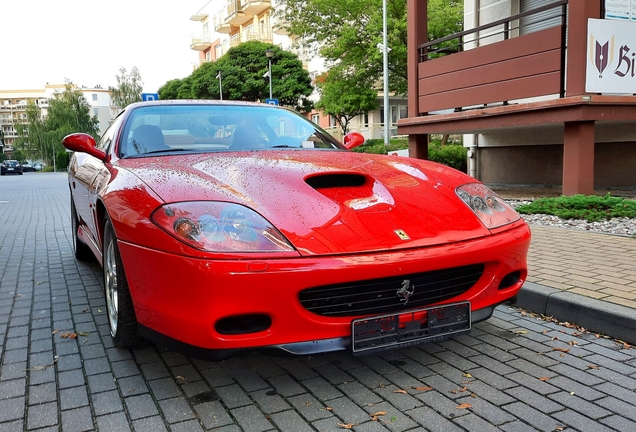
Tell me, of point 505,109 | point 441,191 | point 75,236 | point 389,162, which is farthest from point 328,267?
point 505,109

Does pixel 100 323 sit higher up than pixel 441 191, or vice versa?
pixel 441 191

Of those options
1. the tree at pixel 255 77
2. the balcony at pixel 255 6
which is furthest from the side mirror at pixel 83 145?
the balcony at pixel 255 6

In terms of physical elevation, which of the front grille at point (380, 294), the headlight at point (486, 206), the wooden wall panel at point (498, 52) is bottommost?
the front grille at point (380, 294)

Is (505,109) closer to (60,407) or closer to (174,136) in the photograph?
(174,136)

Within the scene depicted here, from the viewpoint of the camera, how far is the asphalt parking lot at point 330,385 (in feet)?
7.54

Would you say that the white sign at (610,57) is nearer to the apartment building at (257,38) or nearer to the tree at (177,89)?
the apartment building at (257,38)

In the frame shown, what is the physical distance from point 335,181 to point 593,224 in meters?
4.83

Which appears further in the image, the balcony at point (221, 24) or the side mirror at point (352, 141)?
the balcony at point (221, 24)

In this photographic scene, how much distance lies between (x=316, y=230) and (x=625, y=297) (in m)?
2.34

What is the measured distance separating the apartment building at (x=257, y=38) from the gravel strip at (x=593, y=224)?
29054 mm

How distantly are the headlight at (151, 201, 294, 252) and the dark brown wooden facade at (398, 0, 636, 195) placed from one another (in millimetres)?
6873

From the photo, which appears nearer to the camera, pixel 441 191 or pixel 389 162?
pixel 441 191

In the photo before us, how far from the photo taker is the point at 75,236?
5.68m

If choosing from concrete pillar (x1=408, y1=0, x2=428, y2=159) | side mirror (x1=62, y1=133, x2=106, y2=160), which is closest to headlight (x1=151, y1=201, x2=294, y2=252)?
side mirror (x1=62, y1=133, x2=106, y2=160)
